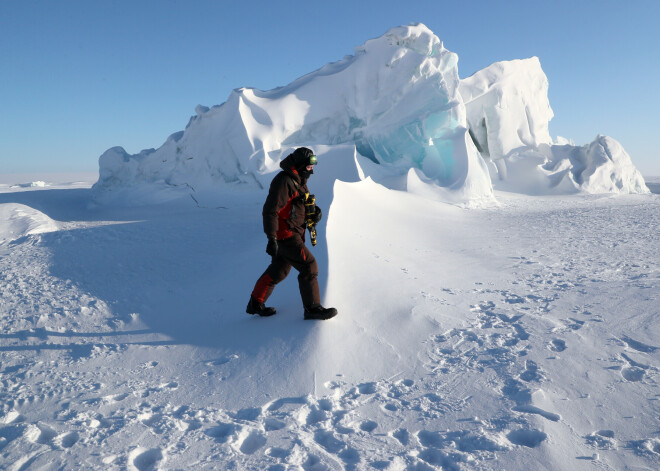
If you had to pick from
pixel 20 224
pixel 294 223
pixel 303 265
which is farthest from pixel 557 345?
pixel 20 224

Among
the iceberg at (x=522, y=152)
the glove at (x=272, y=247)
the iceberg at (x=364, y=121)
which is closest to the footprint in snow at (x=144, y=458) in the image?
the glove at (x=272, y=247)

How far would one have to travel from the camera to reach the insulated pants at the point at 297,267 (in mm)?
3315

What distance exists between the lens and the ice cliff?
10.5 meters

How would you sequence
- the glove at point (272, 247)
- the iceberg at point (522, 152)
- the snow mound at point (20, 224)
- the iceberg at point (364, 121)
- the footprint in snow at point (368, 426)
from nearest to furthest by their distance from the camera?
the footprint in snow at point (368, 426)
the glove at point (272, 247)
the snow mound at point (20, 224)
the iceberg at point (364, 121)
the iceberg at point (522, 152)

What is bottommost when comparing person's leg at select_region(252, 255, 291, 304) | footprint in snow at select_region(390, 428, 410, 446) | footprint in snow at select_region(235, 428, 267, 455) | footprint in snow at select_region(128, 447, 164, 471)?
footprint in snow at select_region(128, 447, 164, 471)

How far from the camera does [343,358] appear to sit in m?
2.95

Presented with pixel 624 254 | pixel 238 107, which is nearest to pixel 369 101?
pixel 238 107

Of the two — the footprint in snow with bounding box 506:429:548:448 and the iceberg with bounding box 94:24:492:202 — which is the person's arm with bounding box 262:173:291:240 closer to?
the footprint in snow with bounding box 506:429:548:448

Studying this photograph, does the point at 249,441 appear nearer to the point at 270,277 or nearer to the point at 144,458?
the point at 144,458

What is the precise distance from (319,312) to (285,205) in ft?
2.97

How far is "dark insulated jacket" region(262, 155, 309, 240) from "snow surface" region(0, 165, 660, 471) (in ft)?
2.61

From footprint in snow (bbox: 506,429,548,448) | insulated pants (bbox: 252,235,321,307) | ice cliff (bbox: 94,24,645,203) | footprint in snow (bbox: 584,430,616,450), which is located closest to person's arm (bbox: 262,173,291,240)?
insulated pants (bbox: 252,235,321,307)

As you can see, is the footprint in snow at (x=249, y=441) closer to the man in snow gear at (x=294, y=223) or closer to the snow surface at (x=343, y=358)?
the snow surface at (x=343, y=358)

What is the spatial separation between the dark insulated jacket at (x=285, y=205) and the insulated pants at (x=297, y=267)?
0.28 ft
